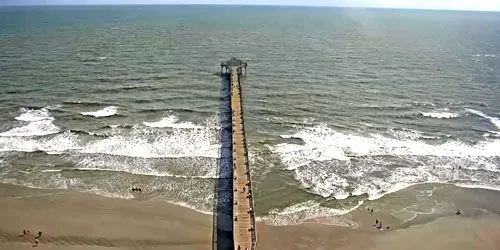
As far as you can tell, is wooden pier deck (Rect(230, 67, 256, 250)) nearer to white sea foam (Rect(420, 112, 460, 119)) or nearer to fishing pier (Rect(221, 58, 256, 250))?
fishing pier (Rect(221, 58, 256, 250))

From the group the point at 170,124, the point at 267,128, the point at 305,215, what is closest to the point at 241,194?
the point at 305,215

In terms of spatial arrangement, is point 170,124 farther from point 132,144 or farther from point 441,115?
point 441,115

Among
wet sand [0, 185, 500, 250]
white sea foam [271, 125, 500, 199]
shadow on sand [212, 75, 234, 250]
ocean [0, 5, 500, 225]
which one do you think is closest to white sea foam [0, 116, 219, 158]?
ocean [0, 5, 500, 225]

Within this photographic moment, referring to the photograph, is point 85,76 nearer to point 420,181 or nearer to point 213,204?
point 213,204

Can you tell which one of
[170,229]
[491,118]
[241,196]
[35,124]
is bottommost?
[170,229]

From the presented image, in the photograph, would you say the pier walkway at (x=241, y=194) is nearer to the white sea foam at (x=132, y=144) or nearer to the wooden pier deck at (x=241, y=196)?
the wooden pier deck at (x=241, y=196)

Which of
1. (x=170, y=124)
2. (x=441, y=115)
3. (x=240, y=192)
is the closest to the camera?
(x=240, y=192)
